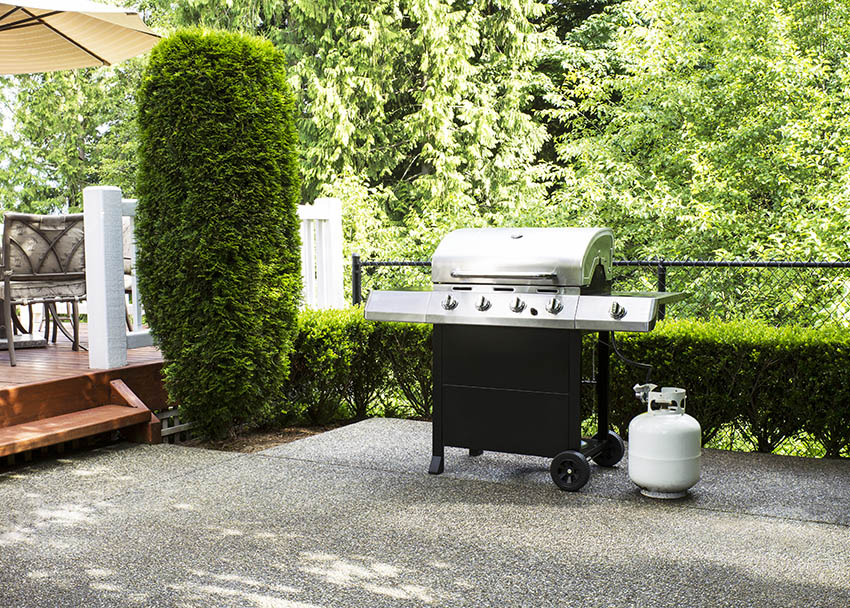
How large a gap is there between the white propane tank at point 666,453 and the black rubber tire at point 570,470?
212 mm

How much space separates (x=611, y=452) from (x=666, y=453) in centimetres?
70

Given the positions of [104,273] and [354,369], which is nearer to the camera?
[104,273]

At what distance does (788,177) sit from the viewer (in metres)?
10.7

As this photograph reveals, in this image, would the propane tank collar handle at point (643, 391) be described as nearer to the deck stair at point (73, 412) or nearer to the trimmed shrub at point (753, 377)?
the trimmed shrub at point (753, 377)

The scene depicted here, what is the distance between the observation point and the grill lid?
3.78 meters

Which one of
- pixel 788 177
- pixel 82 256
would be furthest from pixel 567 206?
pixel 82 256

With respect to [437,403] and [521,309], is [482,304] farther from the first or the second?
[437,403]

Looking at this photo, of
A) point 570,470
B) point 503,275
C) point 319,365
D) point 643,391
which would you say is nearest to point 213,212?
point 319,365

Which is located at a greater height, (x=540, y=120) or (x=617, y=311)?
(x=540, y=120)

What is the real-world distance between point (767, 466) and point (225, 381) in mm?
2998

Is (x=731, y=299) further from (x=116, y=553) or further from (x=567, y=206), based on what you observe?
(x=116, y=553)

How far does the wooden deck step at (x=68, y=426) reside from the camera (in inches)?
165

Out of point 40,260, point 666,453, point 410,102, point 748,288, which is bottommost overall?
point 666,453

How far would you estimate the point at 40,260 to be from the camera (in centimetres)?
533
